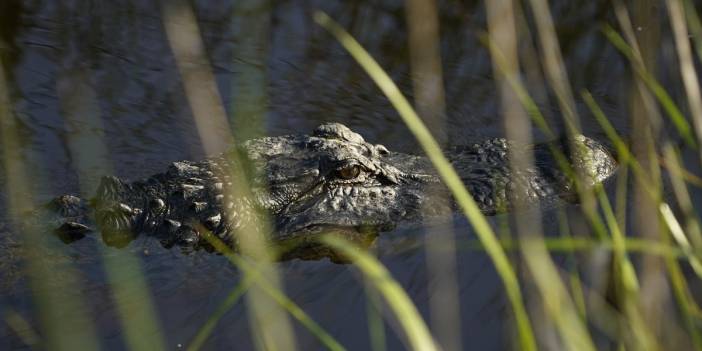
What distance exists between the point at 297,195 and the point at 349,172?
0.80 feet

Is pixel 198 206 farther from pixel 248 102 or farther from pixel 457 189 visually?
pixel 457 189

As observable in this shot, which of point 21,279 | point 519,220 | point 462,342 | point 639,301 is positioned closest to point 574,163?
point 519,220

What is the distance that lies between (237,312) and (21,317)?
75 cm

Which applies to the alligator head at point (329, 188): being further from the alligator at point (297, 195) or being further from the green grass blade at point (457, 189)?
the green grass blade at point (457, 189)

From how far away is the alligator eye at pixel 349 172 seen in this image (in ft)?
14.4

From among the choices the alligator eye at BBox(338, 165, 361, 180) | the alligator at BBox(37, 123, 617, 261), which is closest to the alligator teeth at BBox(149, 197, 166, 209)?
the alligator at BBox(37, 123, 617, 261)

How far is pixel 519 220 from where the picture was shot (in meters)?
4.11

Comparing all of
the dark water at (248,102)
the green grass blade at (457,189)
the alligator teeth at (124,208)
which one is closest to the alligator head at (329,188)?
the dark water at (248,102)

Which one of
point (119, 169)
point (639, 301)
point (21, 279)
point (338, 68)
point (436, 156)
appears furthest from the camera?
point (338, 68)

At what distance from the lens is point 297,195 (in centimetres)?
436

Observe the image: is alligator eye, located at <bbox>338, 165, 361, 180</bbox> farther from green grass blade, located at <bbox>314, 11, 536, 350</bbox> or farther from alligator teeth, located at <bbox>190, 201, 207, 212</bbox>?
green grass blade, located at <bbox>314, 11, 536, 350</bbox>

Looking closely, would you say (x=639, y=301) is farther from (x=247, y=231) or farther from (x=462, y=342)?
(x=247, y=231)

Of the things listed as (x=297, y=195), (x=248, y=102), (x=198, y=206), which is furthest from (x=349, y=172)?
(x=248, y=102)

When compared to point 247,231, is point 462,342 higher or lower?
lower
